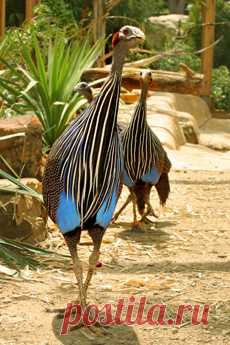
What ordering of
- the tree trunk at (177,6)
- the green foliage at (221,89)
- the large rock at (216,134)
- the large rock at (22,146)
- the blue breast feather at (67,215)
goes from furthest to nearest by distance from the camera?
the tree trunk at (177,6), the green foliage at (221,89), the large rock at (216,134), the large rock at (22,146), the blue breast feather at (67,215)

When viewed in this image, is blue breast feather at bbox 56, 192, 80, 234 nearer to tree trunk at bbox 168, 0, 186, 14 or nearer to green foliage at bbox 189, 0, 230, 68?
green foliage at bbox 189, 0, 230, 68

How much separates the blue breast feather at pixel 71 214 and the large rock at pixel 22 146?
1.70 meters

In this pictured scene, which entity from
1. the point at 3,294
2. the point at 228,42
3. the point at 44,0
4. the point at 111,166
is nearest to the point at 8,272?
the point at 3,294

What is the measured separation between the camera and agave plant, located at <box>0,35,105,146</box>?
6996 mm

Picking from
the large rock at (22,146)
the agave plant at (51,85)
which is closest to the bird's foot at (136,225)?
the large rock at (22,146)

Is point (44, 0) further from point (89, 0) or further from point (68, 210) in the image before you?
point (68, 210)

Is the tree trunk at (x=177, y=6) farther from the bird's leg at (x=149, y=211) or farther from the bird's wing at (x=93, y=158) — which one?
the bird's wing at (x=93, y=158)

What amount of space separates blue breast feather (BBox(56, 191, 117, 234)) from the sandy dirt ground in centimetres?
47

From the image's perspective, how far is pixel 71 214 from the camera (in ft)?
12.0

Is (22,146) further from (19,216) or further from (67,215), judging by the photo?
(67,215)

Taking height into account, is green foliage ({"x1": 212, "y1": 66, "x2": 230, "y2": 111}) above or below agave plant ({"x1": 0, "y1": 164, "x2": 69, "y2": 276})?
below

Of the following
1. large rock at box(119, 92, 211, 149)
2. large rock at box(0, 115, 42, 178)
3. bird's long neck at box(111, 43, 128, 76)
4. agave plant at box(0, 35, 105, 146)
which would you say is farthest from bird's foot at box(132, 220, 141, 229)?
large rock at box(119, 92, 211, 149)

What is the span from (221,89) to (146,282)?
15095 mm

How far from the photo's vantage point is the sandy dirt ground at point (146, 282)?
3.60 m
